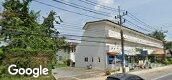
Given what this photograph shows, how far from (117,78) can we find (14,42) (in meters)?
16.6

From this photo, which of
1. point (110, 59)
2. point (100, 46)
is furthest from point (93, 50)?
point (110, 59)

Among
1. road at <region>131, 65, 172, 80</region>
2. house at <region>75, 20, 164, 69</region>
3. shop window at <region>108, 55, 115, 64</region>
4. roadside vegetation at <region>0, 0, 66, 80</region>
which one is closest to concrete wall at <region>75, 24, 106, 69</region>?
house at <region>75, 20, 164, 69</region>

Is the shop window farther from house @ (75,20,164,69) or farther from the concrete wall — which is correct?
the concrete wall

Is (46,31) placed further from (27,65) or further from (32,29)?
(27,65)

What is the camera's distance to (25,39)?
3406 centimetres

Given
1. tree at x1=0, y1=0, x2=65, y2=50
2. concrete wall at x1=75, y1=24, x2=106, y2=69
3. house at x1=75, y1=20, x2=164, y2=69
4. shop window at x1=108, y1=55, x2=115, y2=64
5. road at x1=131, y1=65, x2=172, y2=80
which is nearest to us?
tree at x1=0, y1=0, x2=65, y2=50

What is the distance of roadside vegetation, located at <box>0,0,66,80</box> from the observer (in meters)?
30.5

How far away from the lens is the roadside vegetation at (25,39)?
30453 mm

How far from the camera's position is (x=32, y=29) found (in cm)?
3603

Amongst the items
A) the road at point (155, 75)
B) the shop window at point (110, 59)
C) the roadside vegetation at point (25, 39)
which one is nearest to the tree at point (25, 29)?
the roadside vegetation at point (25, 39)

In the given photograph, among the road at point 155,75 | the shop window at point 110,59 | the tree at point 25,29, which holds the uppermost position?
the tree at point 25,29

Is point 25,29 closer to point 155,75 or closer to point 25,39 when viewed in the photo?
point 25,39

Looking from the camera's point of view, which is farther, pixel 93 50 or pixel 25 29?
pixel 93 50

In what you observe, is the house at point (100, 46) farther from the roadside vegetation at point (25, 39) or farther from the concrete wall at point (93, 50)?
the roadside vegetation at point (25, 39)
